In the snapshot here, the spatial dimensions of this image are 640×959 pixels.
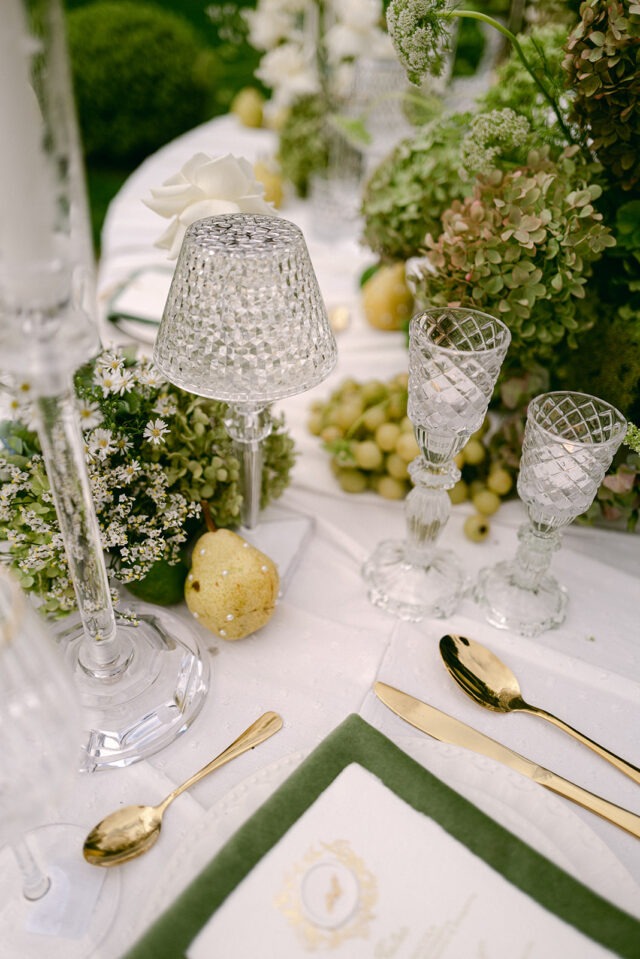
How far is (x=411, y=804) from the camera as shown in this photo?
0.59 metres

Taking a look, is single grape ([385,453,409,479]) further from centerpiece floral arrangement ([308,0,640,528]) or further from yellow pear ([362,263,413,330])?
yellow pear ([362,263,413,330])

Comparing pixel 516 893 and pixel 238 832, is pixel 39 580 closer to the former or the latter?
pixel 238 832

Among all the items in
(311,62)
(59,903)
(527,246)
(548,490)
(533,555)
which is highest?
(311,62)

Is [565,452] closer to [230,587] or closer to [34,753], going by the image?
[230,587]

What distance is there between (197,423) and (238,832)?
0.45 metres

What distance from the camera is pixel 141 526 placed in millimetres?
770

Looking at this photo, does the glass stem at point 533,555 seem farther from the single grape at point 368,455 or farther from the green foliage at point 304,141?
the green foliage at point 304,141

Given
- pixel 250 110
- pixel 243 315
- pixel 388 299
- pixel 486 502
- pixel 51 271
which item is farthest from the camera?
pixel 250 110

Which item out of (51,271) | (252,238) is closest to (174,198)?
(252,238)

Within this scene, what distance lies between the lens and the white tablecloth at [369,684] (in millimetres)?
609

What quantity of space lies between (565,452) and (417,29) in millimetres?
481

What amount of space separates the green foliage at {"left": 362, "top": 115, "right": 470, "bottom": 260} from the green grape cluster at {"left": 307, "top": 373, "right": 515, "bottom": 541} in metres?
0.25

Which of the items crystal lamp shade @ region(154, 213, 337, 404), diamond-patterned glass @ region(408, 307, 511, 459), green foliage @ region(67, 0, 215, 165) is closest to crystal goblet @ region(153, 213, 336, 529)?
crystal lamp shade @ region(154, 213, 337, 404)

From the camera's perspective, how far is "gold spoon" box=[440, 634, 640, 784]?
28.5 inches
